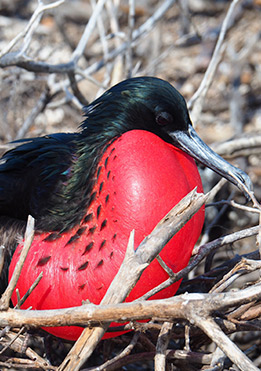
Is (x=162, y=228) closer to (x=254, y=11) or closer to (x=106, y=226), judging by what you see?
(x=106, y=226)

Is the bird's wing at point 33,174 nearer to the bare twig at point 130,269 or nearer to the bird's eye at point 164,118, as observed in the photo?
the bird's eye at point 164,118

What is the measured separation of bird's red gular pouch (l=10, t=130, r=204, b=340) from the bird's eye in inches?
3.5

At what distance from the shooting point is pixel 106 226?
4.91 feet

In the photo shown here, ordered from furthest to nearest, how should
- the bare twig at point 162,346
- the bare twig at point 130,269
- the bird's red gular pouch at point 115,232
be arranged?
the bird's red gular pouch at point 115,232
the bare twig at point 162,346
the bare twig at point 130,269

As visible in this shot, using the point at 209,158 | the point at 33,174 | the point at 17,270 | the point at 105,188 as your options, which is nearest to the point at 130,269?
the point at 17,270

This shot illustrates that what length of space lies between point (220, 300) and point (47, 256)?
575 mm

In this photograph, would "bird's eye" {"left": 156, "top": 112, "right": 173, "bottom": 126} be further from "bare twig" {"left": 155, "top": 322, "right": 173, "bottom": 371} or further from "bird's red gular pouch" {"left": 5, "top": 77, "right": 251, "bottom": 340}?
"bare twig" {"left": 155, "top": 322, "right": 173, "bottom": 371}

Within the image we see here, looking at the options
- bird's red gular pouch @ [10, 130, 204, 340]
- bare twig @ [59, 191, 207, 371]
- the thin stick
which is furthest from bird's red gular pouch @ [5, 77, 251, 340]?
the thin stick

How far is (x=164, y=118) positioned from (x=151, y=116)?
40 millimetres

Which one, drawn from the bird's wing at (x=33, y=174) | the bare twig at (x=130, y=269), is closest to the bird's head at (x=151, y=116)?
the bird's wing at (x=33, y=174)

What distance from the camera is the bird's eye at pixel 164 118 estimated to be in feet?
5.43

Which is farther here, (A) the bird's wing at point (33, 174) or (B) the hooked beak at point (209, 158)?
(A) the bird's wing at point (33, 174)

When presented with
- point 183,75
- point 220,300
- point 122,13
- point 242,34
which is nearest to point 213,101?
point 183,75

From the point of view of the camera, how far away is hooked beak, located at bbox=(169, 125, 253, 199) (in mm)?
1584
